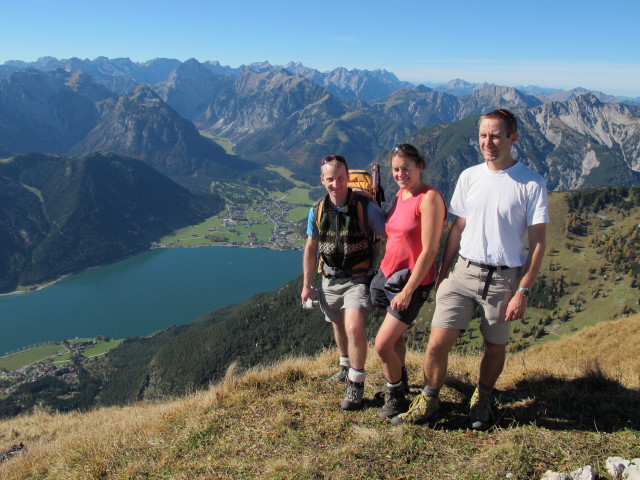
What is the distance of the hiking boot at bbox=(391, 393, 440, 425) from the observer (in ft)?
19.9

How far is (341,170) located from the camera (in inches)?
251

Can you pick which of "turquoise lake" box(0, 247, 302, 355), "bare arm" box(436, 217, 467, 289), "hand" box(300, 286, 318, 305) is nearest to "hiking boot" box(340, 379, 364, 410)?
"hand" box(300, 286, 318, 305)

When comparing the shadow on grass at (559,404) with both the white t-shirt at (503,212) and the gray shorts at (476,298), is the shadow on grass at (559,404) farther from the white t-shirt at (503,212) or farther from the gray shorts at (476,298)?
the white t-shirt at (503,212)

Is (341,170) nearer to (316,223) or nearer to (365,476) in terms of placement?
(316,223)

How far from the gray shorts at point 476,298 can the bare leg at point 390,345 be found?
1.72ft

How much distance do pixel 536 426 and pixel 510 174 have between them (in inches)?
134

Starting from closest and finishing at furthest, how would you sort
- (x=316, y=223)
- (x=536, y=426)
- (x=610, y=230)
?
(x=536, y=426) < (x=316, y=223) < (x=610, y=230)

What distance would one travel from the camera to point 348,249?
663 cm

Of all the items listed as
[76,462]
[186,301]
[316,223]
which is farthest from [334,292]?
[186,301]

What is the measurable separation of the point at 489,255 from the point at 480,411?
2.27 meters

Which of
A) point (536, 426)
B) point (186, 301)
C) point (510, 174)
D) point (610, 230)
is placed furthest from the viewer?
point (186, 301)

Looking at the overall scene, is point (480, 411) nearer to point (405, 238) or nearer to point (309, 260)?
point (405, 238)

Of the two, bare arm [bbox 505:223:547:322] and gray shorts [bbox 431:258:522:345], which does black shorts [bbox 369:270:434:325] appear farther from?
bare arm [bbox 505:223:547:322]

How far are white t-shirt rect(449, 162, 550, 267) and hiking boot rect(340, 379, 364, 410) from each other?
2.75 metres
